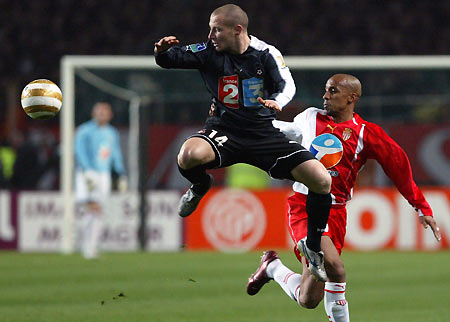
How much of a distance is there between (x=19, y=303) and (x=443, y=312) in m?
3.66

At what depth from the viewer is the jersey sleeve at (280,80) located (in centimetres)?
596

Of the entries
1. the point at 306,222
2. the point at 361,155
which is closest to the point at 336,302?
the point at 306,222

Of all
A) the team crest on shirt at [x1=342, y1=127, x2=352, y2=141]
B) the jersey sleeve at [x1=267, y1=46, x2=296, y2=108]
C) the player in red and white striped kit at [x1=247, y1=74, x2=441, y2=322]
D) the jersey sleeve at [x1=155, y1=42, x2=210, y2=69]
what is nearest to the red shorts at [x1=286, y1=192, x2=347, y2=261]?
the player in red and white striped kit at [x1=247, y1=74, x2=441, y2=322]

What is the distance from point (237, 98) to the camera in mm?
6098

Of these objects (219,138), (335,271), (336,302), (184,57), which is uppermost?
(184,57)

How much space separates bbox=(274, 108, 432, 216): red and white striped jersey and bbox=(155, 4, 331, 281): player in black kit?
270mm

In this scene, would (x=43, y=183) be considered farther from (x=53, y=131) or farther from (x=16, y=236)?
(x=53, y=131)

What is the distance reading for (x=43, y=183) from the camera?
1529 centimetres

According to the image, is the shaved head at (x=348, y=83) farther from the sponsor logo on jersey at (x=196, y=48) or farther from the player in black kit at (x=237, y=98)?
the sponsor logo on jersey at (x=196, y=48)

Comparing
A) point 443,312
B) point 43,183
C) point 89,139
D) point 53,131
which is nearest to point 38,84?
point 443,312

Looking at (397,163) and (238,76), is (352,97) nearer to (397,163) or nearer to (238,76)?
(397,163)

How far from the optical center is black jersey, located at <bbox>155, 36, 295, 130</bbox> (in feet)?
20.0

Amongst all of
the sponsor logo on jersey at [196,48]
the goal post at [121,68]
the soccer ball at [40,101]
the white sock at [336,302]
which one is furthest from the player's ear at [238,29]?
the goal post at [121,68]

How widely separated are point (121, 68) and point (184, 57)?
352 inches
